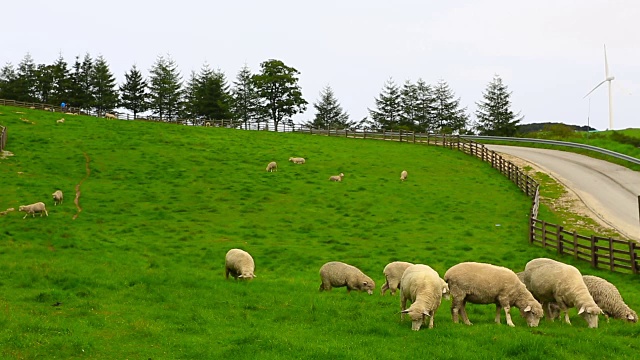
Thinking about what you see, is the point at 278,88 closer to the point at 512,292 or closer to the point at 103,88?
the point at 103,88

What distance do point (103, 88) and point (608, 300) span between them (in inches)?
3416

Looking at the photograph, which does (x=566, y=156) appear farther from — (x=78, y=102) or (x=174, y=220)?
(x=78, y=102)

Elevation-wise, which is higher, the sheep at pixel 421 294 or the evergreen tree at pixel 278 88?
the evergreen tree at pixel 278 88

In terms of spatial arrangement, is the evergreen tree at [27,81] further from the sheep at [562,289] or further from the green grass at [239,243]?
the sheep at [562,289]

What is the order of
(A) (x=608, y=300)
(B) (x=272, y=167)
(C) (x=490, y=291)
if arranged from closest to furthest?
(C) (x=490, y=291), (A) (x=608, y=300), (B) (x=272, y=167)

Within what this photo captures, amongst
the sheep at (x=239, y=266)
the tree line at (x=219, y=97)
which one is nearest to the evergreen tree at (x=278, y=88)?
the tree line at (x=219, y=97)

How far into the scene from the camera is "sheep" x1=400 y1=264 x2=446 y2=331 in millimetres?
12219

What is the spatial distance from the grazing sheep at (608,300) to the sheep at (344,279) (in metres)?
6.14

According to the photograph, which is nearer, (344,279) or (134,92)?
(344,279)

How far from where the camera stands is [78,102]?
85.9 meters

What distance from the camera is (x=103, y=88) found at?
8788 cm

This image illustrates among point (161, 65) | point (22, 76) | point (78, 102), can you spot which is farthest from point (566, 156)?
point (22, 76)

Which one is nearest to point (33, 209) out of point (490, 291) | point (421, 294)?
point (421, 294)

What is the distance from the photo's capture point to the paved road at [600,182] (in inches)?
1211
